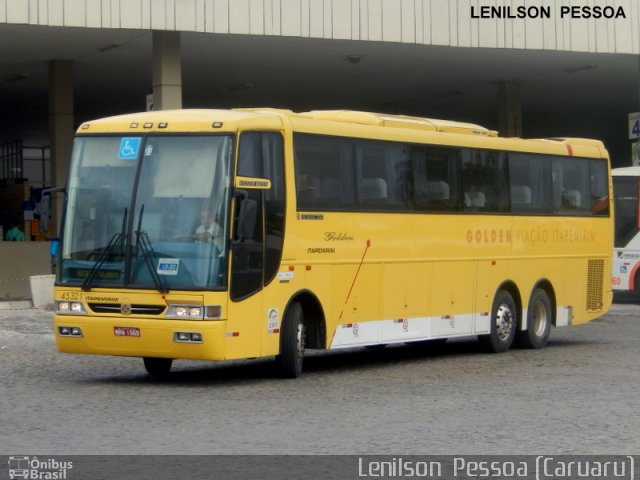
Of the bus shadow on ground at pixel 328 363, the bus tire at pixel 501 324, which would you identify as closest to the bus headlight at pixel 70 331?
the bus shadow on ground at pixel 328 363

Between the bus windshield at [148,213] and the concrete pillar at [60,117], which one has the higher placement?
the concrete pillar at [60,117]

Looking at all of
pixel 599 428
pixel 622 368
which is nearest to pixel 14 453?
pixel 599 428

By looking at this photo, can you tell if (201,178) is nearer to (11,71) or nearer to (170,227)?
(170,227)

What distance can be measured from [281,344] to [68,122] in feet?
65.2

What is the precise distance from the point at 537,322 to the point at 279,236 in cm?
668

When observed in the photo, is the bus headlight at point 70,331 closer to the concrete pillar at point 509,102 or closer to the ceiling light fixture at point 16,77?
the ceiling light fixture at point 16,77

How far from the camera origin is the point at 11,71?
3441cm

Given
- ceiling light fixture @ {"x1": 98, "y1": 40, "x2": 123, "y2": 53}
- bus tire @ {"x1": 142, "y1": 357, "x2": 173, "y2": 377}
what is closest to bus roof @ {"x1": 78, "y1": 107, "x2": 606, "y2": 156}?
bus tire @ {"x1": 142, "y1": 357, "x2": 173, "y2": 377}

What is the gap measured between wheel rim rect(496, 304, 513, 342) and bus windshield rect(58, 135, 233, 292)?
6.38 meters

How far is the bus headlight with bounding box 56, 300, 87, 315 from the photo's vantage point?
48.0ft

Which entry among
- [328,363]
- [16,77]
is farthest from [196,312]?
[16,77]

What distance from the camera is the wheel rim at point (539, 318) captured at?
20250 millimetres

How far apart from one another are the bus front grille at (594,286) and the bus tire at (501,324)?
2215mm

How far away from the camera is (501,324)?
764 inches
